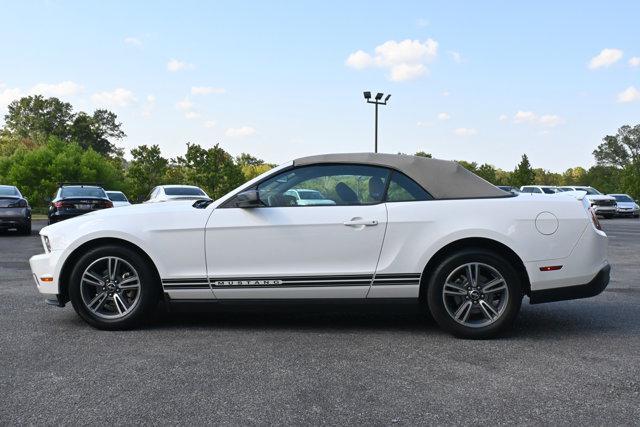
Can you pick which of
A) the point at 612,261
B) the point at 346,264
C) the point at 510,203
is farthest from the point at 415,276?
the point at 612,261

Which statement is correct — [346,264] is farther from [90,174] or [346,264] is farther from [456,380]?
[90,174]

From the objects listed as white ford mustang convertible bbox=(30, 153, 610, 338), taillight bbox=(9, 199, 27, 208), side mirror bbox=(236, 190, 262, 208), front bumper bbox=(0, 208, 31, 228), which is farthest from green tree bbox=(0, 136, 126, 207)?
side mirror bbox=(236, 190, 262, 208)

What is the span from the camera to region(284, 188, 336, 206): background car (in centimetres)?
508

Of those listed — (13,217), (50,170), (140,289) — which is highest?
(50,170)

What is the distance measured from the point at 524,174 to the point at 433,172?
66.9 metres

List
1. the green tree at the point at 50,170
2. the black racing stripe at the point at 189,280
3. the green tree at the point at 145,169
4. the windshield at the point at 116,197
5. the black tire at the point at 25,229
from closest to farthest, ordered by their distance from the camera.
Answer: the black racing stripe at the point at 189,280 < the black tire at the point at 25,229 < the windshield at the point at 116,197 < the green tree at the point at 50,170 < the green tree at the point at 145,169

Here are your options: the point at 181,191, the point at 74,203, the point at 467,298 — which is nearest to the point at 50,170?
the point at 181,191

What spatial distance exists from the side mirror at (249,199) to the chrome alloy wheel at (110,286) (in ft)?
3.63

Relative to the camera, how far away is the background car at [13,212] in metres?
16.5

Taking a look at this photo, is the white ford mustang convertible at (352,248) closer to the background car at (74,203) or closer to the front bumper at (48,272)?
the front bumper at (48,272)

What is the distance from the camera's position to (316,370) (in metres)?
4.04

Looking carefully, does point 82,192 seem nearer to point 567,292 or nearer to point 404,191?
point 404,191

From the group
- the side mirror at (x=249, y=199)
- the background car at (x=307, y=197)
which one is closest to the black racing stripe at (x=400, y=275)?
the background car at (x=307, y=197)

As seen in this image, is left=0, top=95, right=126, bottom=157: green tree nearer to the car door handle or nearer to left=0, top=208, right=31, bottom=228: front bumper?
left=0, top=208, right=31, bottom=228: front bumper
